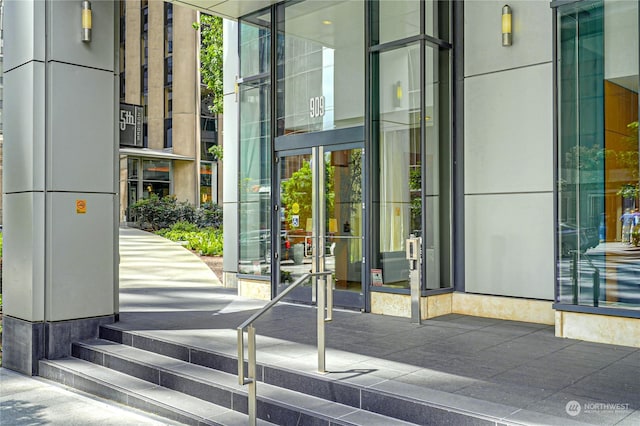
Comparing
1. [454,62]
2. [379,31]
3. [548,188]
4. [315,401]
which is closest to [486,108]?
[454,62]

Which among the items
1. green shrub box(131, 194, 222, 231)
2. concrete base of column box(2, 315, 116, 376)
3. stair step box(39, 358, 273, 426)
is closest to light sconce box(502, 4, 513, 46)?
stair step box(39, 358, 273, 426)

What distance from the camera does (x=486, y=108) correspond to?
24.9 ft

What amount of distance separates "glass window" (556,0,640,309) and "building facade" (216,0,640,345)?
0.01 m

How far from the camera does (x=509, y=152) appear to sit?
24.2ft

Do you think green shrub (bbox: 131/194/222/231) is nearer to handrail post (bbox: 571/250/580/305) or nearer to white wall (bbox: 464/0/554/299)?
white wall (bbox: 464/0/554/299)

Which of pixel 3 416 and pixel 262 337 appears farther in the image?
pixel 262 337

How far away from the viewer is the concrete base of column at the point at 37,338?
6.82 m

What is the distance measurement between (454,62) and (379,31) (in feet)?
3.78

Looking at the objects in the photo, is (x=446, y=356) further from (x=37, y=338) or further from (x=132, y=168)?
(x=132, y=168)

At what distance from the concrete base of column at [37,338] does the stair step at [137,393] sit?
145 mm

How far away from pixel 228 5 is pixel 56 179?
4.57 m

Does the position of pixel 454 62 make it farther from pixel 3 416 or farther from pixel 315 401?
pixel 3 416

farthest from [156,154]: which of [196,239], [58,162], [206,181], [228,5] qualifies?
[58,162]

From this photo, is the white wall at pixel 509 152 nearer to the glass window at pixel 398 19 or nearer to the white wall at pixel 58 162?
the glass window at pixel 398 19
